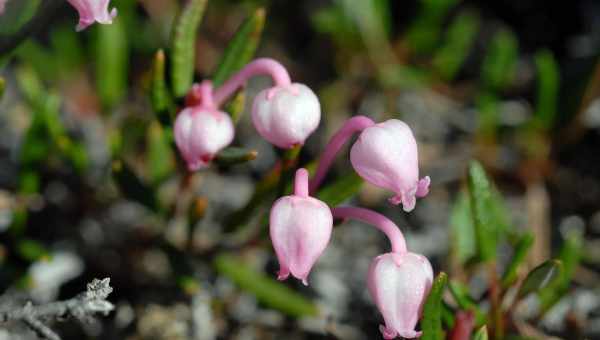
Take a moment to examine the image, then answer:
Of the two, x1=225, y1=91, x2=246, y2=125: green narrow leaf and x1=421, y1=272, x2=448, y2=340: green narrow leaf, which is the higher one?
x1=225, y1=91, x2=246, y2=125: green narrow leaf

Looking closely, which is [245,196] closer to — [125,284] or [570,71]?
[125,284]

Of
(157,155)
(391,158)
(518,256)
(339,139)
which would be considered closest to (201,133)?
(339,139)

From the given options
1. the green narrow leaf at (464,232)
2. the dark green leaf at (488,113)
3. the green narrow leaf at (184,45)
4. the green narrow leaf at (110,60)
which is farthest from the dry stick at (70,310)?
the dark green leaf at (488,113)

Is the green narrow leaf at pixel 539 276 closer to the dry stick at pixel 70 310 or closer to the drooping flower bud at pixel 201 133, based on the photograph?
the drooping flower bud at pixel 201 133

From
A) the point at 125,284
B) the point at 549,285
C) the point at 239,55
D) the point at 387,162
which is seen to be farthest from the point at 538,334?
the point at 125,284

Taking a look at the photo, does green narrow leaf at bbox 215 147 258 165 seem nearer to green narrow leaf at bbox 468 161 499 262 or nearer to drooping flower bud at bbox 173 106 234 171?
drooping flower bud at bbox 173 106 234 171

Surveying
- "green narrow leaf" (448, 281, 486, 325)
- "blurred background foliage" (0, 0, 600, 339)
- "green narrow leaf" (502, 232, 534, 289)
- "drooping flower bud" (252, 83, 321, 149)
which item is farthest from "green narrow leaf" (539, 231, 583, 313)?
"drooping flower bud" (252, 83, 321, 149)
